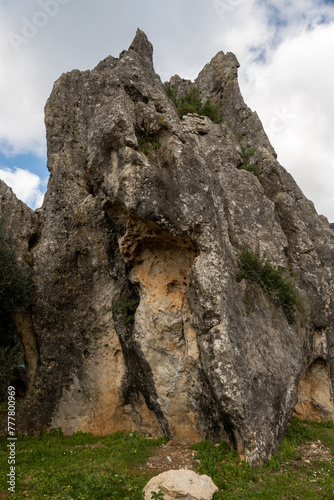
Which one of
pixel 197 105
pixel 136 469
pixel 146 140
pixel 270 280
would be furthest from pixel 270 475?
pixel 197 105

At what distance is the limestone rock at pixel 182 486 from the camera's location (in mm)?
6504

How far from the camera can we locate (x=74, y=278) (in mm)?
13391

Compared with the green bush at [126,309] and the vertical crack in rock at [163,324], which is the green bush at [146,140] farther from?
the green bush at [126,309]

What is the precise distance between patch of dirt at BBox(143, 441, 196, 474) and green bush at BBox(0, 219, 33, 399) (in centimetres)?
597

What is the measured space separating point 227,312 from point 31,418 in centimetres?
845

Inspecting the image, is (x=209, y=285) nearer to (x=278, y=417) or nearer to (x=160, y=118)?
(x=278, y=417)

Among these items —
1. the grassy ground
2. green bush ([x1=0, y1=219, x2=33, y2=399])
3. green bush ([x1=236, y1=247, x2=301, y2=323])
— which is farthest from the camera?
green bush ([x1=0, y1=219, x2=33, y2=399])

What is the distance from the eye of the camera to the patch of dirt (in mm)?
8477

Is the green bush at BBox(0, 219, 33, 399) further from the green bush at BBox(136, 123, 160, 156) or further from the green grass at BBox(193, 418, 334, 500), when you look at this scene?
the green grass at BBox(193, 418, 334, 500)

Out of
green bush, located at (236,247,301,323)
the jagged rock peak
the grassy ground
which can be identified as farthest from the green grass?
the jagged rock peak

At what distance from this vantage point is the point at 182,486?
657 cm

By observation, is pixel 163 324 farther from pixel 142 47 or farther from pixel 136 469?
pixel 142 47

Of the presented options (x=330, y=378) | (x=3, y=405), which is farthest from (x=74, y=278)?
(x=330, y=378)

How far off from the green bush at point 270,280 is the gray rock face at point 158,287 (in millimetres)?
421
